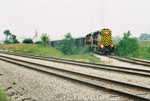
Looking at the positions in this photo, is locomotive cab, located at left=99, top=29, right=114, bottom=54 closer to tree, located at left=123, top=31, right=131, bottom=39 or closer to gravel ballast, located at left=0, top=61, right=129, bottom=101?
tree, located at left=123, top=31, right=131, bottom=39

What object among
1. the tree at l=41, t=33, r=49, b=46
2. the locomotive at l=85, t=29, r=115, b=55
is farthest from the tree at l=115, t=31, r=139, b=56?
the tree at l=41, t=33, r=49, b=46

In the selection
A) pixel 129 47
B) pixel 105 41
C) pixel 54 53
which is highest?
pixel 105 41

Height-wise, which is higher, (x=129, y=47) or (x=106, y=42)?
(x=106, y=42)

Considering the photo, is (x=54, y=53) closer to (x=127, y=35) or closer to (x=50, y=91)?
(x=127, y=35)

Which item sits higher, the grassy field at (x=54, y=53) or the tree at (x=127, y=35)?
the tree at (x=127, y=35)

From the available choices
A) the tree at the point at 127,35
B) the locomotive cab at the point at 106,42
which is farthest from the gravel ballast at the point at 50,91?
the tree at the point at 127,35

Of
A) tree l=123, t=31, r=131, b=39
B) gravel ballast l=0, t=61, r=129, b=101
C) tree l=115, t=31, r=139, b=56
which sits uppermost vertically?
tree l=123, t=31, r=131, b=39

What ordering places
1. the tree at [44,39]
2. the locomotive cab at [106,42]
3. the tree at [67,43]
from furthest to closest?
the tree at [44,39], the tree at [67,43], the locomotive cab at [106,42]

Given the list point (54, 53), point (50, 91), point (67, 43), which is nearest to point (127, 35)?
point (67, 43)

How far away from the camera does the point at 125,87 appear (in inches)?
189

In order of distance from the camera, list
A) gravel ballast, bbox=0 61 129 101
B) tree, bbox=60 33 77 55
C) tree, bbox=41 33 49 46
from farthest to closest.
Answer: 1. tree, bbox=41 33 49 46
2. tree, bbox=60 33 77 55
3. gravel ballast, bbox=0 61 129 101

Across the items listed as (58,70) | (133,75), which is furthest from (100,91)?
(58,70)

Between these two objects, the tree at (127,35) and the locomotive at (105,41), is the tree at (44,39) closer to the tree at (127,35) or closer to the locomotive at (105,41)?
the locomotive at (105,41)

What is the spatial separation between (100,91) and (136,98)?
1.14 metres
